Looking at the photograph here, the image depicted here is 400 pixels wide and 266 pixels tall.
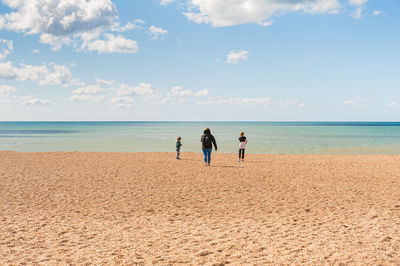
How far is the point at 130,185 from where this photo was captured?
476 inches

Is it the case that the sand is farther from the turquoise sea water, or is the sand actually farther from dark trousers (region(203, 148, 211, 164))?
the turquoise sea water

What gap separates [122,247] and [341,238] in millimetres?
4511

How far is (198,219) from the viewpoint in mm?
7777

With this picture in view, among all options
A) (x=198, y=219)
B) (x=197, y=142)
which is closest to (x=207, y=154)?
(x=198, y=219)

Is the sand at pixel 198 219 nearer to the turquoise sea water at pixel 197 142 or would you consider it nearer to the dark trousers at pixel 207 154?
the dark trousers at pixel 207 154

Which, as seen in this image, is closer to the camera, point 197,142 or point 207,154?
point 207,154

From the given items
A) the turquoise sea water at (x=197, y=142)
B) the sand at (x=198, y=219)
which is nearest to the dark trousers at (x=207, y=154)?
the sand at (x=198, y=219)

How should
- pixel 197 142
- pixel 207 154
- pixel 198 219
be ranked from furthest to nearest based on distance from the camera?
pixel 197 142 < pixel 207 154 < pixel 198 219

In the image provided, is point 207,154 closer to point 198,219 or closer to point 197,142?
point 198,219

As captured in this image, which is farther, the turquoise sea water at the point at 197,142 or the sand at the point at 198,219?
the turquoise sea water at the point at 197,142

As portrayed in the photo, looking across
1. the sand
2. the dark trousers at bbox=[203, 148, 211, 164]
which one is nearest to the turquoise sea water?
the dark trousers at bbox=[203, 148, 211, 164]

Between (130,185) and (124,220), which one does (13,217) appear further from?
(130,185)

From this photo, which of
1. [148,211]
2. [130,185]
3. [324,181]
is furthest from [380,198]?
[130,185]

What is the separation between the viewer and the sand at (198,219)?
5562 millimetres
